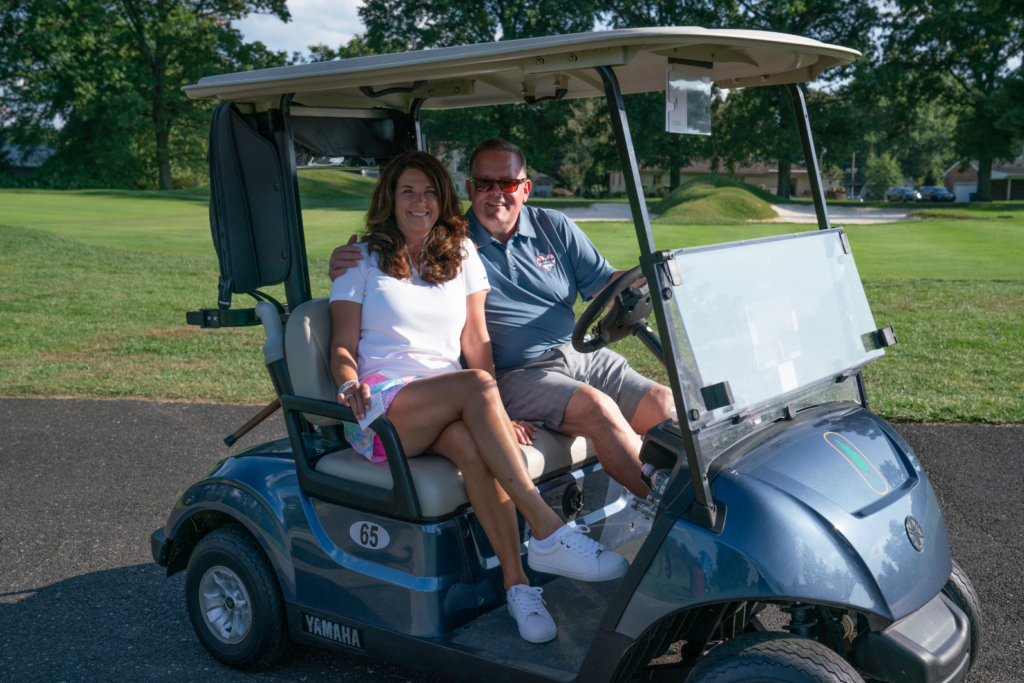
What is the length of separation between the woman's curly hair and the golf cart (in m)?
0.27

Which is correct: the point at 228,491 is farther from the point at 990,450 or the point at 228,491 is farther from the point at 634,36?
the point at 990,450

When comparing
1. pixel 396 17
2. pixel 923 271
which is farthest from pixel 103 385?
pixel 396 17

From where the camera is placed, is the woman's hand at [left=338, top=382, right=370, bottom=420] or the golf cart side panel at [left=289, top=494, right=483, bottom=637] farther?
the woman's hand at [left=338, top=382, right=370, bottom=420]

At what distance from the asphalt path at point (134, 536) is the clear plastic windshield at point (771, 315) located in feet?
3.69

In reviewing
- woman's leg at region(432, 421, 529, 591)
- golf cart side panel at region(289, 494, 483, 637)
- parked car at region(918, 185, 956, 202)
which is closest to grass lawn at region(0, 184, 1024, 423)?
woman's leg at region(432, 421, 529, 591)

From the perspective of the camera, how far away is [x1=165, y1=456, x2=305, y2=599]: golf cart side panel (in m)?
2.57

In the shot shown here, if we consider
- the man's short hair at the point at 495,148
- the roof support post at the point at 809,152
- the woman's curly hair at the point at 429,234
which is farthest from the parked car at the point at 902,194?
the woman's curly hair at the point at 429,234

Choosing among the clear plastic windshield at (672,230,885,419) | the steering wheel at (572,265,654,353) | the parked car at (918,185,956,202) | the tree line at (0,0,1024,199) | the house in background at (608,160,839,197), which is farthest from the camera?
the parked car at (918,185,956,202)

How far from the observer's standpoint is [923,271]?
1228 centimetres

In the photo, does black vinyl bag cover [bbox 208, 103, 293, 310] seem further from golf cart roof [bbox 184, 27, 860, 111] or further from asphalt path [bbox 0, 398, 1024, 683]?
asphalt path [bbox 0, 398, 1024, 683]

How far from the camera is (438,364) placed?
8.98ft

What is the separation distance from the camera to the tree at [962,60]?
33.5 metres

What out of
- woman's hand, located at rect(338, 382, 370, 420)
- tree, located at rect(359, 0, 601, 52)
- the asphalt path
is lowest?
the asphalt path

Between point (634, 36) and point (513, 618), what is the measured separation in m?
1.53
